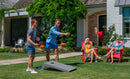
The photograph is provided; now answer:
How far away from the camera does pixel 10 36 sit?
2447cm

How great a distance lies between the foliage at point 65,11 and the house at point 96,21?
0.88 meters

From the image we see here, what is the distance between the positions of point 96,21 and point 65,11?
3.17 meters

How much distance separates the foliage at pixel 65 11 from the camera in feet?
50.7

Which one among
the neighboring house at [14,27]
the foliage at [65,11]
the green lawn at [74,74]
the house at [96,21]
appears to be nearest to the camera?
the green lawn at [74,74]

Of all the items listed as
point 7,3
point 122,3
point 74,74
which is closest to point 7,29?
point 7,3

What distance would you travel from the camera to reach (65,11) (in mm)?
15430

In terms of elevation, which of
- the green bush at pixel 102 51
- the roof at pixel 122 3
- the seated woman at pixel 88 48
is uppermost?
the roof at pixel 122 3

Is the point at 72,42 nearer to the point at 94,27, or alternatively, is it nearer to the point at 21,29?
the point at 94,27

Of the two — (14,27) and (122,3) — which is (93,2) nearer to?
(122,3)

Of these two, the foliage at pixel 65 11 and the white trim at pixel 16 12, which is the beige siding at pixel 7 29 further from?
the foliage at pixel 65 11

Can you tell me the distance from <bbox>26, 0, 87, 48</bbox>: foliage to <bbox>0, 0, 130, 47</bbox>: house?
0.88 m

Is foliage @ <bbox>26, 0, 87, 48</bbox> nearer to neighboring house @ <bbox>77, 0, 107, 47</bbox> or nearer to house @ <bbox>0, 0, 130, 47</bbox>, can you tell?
neighboring house @ <bbox>77, 0, 107, 47</bbox>

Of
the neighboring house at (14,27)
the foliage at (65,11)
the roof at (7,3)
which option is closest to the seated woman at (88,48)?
the foliage at (65,11)

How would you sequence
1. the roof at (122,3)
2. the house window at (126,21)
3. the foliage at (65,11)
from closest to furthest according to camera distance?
the roof at (122,3) < the house window at (126,21) < the foliage at (65,11)
